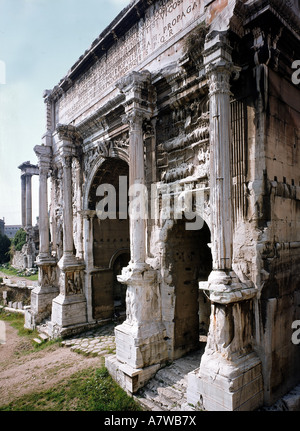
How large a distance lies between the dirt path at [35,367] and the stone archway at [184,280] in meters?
2.16

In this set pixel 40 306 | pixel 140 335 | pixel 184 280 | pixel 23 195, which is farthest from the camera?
pixel 23 195

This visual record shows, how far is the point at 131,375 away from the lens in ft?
18.0

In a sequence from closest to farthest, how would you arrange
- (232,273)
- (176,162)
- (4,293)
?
(232,273) < (176,162) < (4,293)

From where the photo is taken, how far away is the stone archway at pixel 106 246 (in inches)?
372

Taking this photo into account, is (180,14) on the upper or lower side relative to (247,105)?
upper

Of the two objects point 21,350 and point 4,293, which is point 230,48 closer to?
point 21,350

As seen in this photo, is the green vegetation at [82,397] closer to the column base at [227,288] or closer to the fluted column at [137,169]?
the fluted column at [137,169]

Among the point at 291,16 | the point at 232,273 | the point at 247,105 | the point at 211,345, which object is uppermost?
the point at 291,16

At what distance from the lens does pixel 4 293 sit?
1593 centimetres

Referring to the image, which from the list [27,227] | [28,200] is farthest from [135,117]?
[28,200]

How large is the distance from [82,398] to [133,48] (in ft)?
26.8

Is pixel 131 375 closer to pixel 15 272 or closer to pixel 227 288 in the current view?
pixel 227 288

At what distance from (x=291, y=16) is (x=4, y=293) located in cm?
1694
